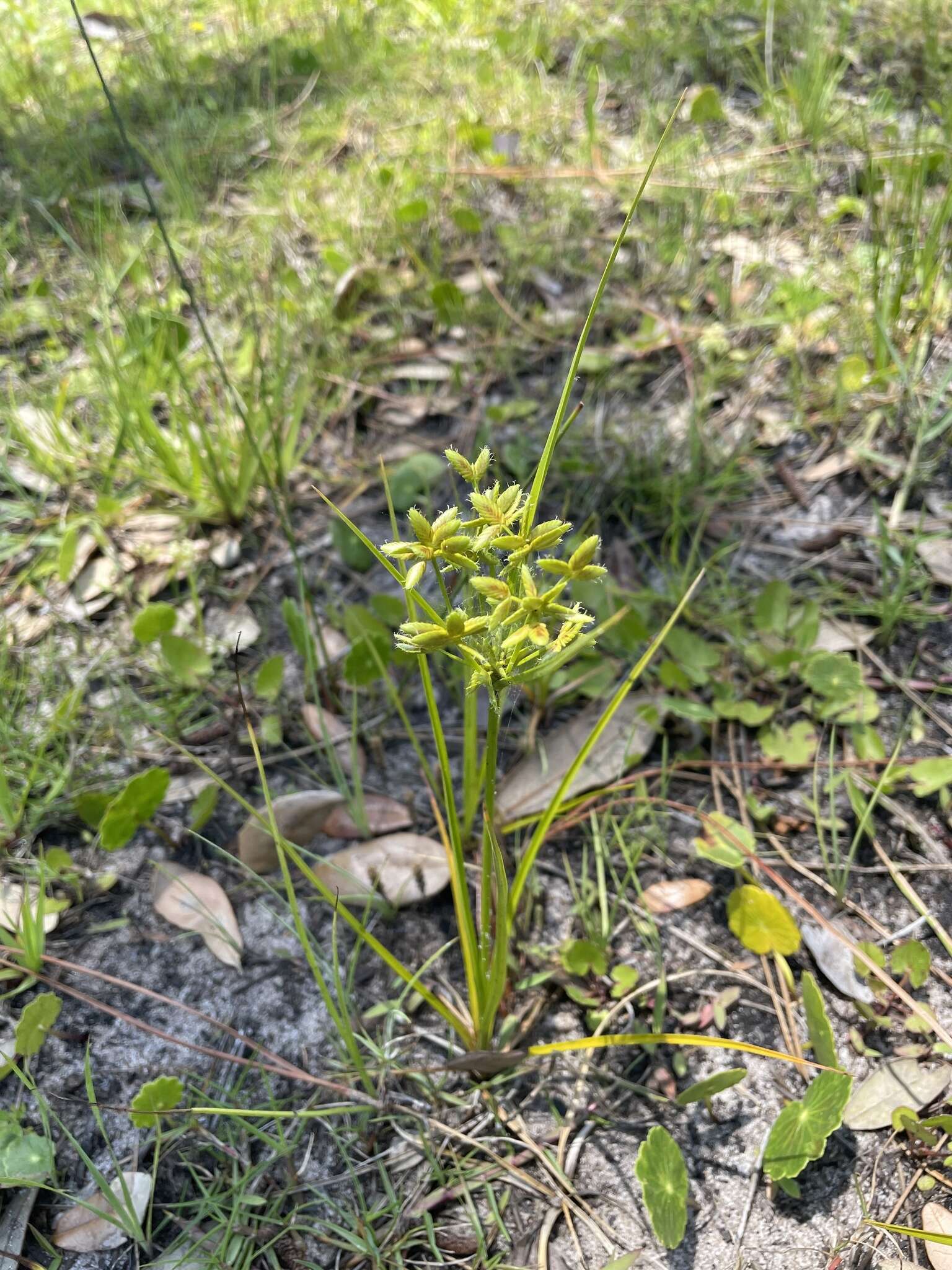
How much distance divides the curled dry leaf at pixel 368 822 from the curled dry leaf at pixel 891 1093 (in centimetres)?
67

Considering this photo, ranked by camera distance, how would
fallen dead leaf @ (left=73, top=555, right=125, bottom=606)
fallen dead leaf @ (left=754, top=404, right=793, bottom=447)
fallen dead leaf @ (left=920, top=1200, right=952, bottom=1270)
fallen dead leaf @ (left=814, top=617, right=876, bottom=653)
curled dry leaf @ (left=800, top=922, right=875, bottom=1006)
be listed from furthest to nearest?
fallen dead leaf @ (left=754, top=404, right=793, bottom=447) → fallen dead leaf @ (left=73, top=555, right=125, bottom=606) → fallen dead leaf @ (left=814, top=617, right=876, bottom=653) → curled dry leaf @ (left=800, top=922, right=875, bottom=1006) → fallen dead leaf @ (left=920, top=1200, right=952, bottom=1270)

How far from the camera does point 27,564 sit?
1654 millimetres

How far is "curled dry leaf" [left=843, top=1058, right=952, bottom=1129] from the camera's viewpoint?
3.26 feet

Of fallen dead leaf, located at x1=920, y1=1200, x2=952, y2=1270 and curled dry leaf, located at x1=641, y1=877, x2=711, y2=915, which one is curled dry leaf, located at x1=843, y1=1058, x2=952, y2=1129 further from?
curled dry leaf, located at x1=641, y1=877, x2=711, y2=915

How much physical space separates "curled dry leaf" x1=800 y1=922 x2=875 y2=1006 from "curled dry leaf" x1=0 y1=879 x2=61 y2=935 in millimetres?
1021

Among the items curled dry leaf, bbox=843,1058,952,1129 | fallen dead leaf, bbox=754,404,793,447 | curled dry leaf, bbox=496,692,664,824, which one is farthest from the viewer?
fallen dead leaf, bbox=754,404,793,447

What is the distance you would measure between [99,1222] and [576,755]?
0.84 meters

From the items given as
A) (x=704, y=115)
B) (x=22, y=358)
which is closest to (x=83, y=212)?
(x=22, y=358)

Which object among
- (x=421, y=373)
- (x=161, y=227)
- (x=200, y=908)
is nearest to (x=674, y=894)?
(x=200, y=908)

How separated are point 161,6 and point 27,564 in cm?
254

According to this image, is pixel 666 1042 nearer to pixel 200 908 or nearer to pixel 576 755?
pixel 576 755

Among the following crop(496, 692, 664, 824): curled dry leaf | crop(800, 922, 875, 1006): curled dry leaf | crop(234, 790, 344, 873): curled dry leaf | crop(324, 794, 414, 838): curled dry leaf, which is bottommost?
crop(800, 922, 875, 1006): curled dry leaf

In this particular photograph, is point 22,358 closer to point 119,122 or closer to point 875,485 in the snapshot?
point 119,122

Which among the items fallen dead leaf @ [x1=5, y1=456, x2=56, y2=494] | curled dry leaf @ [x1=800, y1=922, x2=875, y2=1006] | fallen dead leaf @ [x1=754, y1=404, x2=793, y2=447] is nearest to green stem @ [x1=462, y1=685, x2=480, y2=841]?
curled dry leaf @ [x1=800, y1=922, x2=875, y2=1006]
